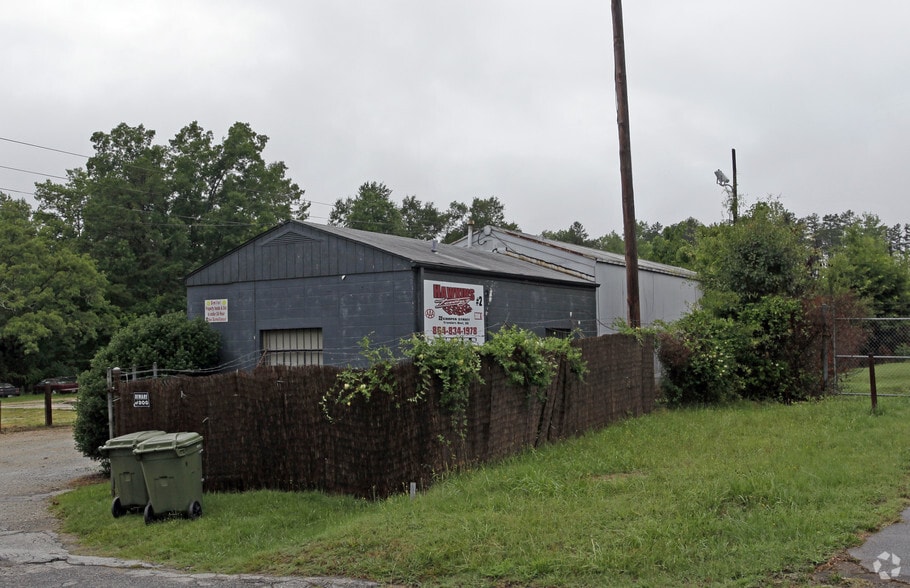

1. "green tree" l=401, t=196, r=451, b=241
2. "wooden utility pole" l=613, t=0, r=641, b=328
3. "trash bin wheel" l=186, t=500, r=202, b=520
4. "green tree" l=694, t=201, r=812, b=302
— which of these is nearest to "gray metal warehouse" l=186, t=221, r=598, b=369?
"wooden utility pole" l=613, t=0, r=641, b=328

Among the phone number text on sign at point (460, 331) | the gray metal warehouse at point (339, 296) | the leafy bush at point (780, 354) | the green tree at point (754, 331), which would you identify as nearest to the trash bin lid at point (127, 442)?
the gray metal warehouse at point (339, 296)

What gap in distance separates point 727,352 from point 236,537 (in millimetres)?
11727

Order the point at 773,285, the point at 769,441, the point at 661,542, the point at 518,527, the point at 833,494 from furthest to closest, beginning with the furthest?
1. the point at 773,285
2. the point at 769,441
3. the point at 833,494
4. the point at 518,527
5. the point at 661,542

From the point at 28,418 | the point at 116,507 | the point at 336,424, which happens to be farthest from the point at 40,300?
the point at 336,424

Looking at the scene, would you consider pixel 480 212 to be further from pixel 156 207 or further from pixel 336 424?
pixel 336 424

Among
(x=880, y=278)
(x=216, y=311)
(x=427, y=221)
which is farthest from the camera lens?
(x=427, y=221)

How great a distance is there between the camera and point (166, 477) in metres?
9.38

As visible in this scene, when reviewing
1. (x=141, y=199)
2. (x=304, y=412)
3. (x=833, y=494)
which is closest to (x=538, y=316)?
(x=304, y=412)

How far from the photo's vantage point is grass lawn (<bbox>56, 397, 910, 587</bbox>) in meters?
6.34

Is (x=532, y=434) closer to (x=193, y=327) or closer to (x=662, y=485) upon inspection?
(x=662, y=485)

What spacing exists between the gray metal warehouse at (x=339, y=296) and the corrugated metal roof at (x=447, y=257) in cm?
7

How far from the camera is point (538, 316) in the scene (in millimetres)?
20375

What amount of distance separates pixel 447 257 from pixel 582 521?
1225 centimetres

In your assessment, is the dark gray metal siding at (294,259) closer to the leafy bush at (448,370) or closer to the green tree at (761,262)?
the leafy bush at (448,370)
